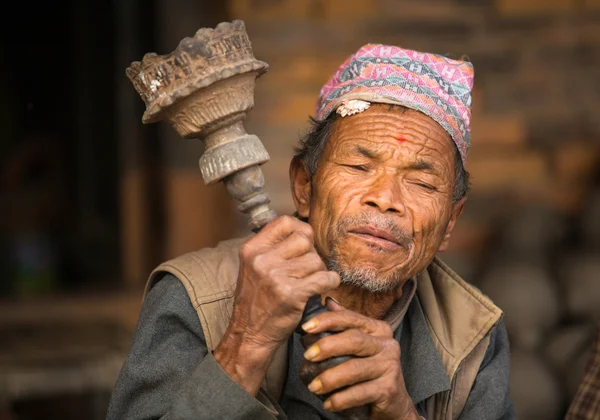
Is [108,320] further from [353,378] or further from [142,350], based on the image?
[353,378]

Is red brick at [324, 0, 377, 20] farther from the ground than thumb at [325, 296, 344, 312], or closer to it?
farther from the ground

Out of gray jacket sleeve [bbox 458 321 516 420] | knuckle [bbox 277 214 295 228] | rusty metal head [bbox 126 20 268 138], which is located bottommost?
gray jacket sleeve [bbox 458 321 516 420]

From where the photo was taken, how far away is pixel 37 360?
197 inches

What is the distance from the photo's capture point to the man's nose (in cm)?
276

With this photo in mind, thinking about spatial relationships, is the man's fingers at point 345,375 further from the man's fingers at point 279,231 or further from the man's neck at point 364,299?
the man's neck at point 364,299

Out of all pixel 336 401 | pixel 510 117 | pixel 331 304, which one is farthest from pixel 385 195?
pixel 510 117

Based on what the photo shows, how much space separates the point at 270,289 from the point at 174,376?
453 millimetres

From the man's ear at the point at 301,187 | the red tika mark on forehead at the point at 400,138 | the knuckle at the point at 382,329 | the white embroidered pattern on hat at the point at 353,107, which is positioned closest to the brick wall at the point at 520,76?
the man's ear at the point at 301,187

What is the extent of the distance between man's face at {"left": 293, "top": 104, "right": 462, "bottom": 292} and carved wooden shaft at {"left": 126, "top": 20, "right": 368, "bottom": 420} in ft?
1.04

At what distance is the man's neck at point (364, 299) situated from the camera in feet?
9.68

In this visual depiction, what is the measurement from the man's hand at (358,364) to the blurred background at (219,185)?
205 centimetres

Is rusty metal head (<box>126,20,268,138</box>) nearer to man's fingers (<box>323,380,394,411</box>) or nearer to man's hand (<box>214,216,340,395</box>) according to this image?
man's hand (<box>214,216,340,395</box>)

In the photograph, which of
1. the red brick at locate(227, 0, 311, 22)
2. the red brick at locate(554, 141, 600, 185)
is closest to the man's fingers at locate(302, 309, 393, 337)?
the red brick at locate(227, 0, 311, 22)

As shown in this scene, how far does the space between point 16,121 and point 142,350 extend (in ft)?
10.6
